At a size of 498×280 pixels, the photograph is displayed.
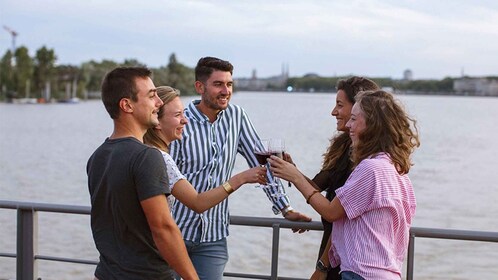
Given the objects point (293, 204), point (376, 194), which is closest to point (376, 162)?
point (376, 194)

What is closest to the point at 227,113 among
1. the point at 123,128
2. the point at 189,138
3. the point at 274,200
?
the point at 189,138

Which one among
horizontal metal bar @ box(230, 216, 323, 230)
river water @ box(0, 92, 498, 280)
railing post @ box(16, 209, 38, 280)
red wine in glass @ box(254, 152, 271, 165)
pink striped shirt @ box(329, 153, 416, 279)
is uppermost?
red wine in glass @ box(254, 152, 271, 165)

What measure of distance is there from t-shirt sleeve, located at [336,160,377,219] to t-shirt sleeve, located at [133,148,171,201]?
85cm

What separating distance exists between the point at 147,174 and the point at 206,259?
4.49ft

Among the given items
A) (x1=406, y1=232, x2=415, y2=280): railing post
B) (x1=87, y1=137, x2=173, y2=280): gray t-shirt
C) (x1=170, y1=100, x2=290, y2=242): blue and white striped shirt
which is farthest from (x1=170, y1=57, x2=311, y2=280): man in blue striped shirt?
(x1=87, y1=137, x2=173, y2=280): gray t-shirt

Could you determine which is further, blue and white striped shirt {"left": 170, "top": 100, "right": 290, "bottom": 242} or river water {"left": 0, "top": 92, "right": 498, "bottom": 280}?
river water {"left": 0, "top": 92, "right": 498, "bottom": 280}

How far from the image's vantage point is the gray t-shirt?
274 centimetres

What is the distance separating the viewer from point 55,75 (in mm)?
118875

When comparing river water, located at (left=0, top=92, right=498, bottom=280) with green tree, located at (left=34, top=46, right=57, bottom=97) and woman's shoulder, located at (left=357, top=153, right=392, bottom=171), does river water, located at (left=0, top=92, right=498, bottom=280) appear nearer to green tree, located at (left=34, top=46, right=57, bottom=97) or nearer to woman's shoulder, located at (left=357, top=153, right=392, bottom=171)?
woman's shoulder, located at (left=357, top=153, right=392, bottom=171)

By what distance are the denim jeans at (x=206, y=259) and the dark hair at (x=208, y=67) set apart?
943mm

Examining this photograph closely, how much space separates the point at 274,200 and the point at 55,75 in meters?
120

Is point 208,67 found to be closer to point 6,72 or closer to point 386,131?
point 386,131

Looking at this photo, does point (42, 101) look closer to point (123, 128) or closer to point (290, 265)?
point (290, 265)

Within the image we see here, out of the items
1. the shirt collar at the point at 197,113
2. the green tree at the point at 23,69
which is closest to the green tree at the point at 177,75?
the green tree at the point at 23,69
